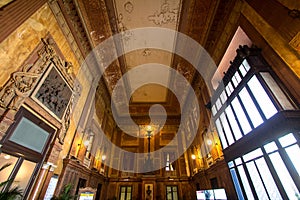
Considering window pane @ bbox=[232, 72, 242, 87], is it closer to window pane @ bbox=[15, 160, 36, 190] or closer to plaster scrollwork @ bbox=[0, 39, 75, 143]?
plaster scrollwork @ bbox=[0, 39, 75, 143]

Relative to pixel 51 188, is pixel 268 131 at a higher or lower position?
higher

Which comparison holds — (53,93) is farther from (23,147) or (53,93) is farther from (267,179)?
(267,179)

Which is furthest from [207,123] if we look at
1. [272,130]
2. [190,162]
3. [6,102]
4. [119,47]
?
[6,102]

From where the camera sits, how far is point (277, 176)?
3049 millimetres

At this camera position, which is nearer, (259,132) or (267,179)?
(267,179)

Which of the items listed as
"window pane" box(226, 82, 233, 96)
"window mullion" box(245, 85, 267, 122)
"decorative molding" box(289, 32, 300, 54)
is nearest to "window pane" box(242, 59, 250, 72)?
"window mullion" box(245, 85, 267, 122)

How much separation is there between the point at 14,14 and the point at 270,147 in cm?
674

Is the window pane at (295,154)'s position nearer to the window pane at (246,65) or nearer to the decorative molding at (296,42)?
the decorative molding at (296,42)

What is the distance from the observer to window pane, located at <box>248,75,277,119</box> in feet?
10.7

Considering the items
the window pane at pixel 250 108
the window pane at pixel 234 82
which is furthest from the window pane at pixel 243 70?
the window pane at pixel 250 108

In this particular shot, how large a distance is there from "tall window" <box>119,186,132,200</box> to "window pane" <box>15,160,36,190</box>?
7639 mm

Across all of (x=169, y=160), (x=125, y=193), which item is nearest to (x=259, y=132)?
(x=169, y=160)

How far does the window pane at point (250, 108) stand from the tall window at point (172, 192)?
328 inches

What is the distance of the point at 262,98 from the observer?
3529 mm
